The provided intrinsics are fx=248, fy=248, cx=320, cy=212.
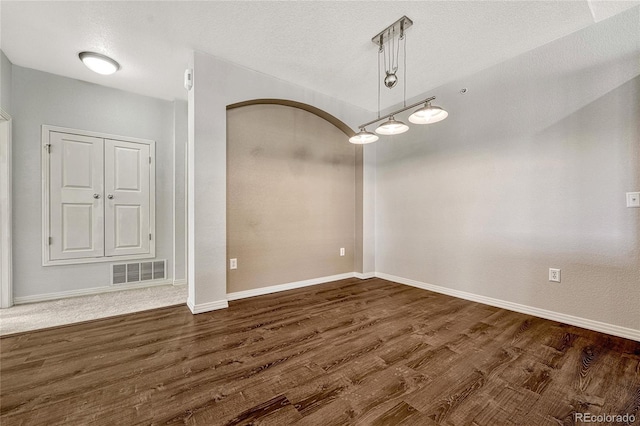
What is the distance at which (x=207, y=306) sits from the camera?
8.87 feet

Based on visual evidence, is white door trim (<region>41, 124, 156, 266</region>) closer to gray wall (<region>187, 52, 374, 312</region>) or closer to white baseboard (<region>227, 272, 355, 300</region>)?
gray wall (<region>187, 52, 374, 312</region>)

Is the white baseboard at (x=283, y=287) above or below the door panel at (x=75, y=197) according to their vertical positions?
below

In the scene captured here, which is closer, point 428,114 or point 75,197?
point 428,114

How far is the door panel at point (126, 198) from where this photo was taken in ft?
11.1

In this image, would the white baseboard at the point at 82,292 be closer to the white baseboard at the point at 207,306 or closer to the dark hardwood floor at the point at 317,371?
the dark hardwood floor at the point at 317,371

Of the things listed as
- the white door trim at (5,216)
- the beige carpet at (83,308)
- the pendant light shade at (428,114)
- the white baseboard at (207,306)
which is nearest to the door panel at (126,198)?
the beige carpet at (83,308)

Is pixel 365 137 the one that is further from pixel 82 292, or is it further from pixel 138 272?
pixel 82 292

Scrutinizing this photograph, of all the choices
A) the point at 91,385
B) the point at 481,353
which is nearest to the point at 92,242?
the point at 91,385

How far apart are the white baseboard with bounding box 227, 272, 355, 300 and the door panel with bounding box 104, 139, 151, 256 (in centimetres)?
168

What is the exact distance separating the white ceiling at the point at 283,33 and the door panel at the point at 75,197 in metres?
0.90

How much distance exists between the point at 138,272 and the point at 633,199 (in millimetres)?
5522

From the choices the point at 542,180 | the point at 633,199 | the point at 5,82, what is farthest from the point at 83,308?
the point at 633,199

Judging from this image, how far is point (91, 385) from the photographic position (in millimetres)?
1523

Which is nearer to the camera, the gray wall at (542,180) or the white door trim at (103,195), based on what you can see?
the gray wall at (542,180)
